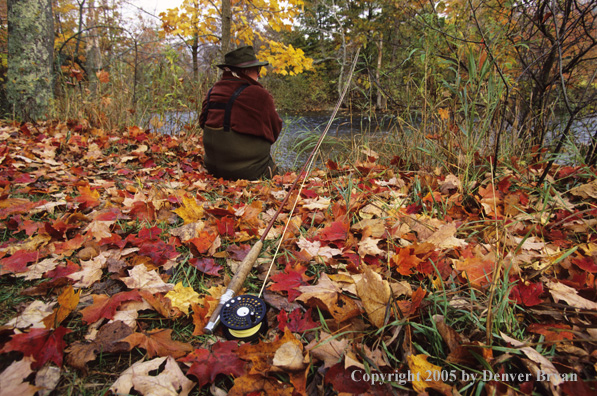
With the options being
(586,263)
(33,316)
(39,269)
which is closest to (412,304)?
(586,263)

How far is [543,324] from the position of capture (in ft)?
3.29

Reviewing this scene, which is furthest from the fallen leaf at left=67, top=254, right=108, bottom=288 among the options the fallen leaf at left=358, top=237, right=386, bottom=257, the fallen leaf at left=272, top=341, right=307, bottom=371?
the fallen leaf at left=358, top=237, right=386, bottom=257

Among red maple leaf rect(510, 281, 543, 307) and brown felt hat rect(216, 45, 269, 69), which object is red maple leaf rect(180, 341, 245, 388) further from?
brown felt hat rect(216, 45, 269, 69)

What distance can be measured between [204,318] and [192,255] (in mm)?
438

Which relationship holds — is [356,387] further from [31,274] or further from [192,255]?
[31,274]

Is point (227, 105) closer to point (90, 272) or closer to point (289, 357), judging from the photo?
point (90, 272)

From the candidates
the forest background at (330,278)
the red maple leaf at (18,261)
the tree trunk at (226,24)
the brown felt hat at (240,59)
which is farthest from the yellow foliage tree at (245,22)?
the red maple leaf at (18,261)

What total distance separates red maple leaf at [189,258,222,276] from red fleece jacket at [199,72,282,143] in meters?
2.29

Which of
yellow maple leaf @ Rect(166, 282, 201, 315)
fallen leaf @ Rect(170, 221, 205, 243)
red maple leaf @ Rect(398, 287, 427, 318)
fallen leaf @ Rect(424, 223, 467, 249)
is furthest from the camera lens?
fallen leaf @ Rect(170, 221, 205, 243)

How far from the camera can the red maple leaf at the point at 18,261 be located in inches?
50.4

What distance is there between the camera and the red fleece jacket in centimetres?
338

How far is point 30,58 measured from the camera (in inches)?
172

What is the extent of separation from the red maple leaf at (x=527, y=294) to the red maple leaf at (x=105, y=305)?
4.75ft

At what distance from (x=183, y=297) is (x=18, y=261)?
31.3 inches
